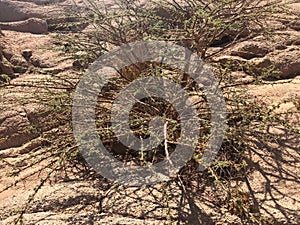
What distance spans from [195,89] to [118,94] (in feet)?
2.08

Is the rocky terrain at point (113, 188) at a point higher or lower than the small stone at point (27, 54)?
higher

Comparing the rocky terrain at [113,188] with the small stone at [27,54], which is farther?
the small stone at [27,54]

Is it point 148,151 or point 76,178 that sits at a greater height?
point 148,151

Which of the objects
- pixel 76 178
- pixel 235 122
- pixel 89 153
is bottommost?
pixel 76 178

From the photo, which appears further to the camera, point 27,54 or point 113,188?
point 27,54

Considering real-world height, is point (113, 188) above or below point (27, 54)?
above

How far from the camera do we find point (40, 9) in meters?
7.58

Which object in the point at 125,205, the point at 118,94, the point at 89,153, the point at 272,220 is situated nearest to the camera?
the point at 272,220

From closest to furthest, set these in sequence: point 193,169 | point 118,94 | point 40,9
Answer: point 193,169
point 118,94
point 40,9

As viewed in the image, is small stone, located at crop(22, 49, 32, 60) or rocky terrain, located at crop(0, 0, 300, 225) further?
small stone, located at crop(22, 49, 32, 60)

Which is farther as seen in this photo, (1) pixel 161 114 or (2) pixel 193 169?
(1) pixel 161 114

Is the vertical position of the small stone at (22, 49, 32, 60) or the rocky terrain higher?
the rocky terrain

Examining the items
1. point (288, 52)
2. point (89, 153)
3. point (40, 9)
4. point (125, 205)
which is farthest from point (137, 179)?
point (40, 9)

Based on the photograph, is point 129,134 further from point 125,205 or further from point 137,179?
point 125,205
